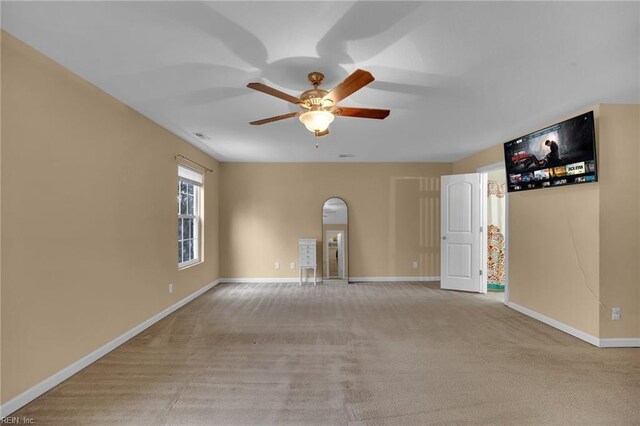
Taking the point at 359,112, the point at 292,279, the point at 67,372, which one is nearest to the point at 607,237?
A: the point at 359,112

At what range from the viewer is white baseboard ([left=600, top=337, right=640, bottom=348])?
298cm

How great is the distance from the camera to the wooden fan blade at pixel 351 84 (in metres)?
1.78

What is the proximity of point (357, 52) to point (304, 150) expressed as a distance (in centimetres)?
305

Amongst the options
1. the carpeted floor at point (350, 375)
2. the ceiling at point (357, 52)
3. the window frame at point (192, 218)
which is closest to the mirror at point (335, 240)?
the carpeted floor at point (350, 375)

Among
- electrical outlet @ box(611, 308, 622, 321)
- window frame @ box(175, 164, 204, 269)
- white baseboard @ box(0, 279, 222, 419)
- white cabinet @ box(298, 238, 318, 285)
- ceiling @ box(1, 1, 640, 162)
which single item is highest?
ceiling @ box(1, 1, 640, 162)

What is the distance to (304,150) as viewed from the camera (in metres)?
5.07

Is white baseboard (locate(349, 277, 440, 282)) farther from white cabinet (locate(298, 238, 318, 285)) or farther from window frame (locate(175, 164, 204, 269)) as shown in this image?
window frame (locate(175, 164, 204, 269))

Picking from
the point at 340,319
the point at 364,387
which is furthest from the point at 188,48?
the point at 340,319

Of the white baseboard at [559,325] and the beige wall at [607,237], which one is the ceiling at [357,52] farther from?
the white baseboard at [559,325]

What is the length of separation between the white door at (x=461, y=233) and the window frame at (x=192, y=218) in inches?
172

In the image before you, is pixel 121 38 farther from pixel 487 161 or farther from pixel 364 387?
pixel 487 161

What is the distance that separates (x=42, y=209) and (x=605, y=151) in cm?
491

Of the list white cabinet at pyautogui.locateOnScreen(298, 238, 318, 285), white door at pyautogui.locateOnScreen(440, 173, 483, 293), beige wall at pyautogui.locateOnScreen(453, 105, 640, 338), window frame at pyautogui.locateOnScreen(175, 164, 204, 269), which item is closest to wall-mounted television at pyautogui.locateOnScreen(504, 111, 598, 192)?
beige wall at pyautogui.locateOnScreen(453, 105, 640, 338)

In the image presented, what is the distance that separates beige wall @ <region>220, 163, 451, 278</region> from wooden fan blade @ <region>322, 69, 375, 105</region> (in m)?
3.98
